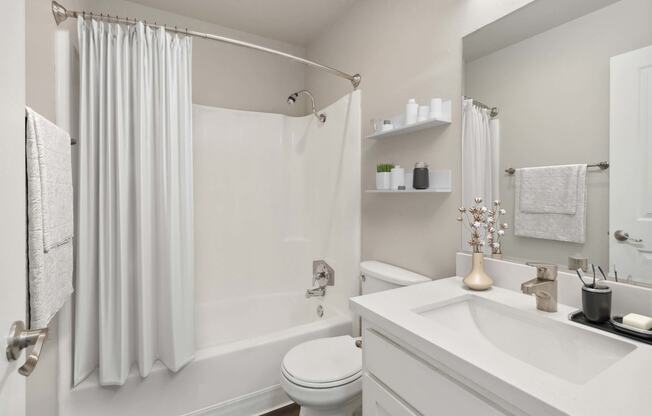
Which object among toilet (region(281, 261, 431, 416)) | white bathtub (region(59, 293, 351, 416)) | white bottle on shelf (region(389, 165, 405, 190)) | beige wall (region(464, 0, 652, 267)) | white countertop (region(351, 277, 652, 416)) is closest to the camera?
white countertop (region(351, 277, 652, 416))

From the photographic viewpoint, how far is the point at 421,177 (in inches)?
59.6

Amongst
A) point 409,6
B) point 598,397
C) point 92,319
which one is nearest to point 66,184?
point 92,319

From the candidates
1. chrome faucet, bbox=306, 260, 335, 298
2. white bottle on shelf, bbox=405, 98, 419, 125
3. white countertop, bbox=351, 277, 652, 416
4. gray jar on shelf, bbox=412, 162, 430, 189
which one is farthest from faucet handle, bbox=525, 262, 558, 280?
chrome faucet, bbox=306, 260, 335, 298

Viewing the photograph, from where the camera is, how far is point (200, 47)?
7.85 feet

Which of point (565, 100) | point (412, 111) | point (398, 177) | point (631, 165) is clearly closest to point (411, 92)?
point (412, 111)

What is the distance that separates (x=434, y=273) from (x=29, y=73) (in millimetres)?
1846

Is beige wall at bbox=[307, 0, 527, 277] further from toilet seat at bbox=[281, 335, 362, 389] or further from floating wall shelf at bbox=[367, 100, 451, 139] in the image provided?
toilet seat at bbox=[281, 335, 362, 389]

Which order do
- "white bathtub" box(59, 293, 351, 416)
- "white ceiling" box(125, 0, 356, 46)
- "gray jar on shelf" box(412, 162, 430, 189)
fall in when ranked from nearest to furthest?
"white bathtub" box(59, 293, 351, 416) → "gray jar on shelf" box(412, 162, 430, 189) → "white ceiling" box(125, 0, 356, 46)

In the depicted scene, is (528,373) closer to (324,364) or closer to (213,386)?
(324,364)

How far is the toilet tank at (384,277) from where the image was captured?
60.5 inches

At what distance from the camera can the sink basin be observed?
2.48ft

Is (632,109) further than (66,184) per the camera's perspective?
No

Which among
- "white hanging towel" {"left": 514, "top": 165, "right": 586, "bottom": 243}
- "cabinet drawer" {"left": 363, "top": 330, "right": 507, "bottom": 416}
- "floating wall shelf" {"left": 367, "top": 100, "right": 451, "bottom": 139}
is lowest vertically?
"cabinet drawer" {"left": 363, "top": 330, "right": 507, "bottom": 416}

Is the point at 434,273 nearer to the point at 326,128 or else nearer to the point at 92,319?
the point at 326,128
